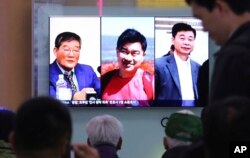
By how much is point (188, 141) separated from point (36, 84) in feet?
13.4

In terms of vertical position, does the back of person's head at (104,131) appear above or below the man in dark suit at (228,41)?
below

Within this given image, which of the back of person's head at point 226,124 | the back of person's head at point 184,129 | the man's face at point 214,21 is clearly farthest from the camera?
the back of person's head at point 184,129

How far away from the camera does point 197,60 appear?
6598mm

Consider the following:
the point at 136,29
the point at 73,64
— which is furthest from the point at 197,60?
the point at 73,64

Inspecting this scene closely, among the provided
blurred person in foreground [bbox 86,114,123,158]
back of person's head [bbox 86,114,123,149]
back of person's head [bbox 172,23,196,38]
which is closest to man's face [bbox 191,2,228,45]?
blurred person in foreground [bbox 86,114,123,158]

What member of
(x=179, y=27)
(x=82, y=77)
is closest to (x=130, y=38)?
(x=179, y=27)

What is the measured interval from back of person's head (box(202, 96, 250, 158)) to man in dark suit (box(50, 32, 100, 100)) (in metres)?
4.72

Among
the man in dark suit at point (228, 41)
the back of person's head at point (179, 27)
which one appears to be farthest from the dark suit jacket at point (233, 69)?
the back of person's head at point (179, 27)

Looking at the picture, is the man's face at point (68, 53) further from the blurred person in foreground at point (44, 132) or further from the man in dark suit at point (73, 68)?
the blurred person in foreground at point (44, 132)

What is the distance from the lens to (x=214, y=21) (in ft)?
7.32

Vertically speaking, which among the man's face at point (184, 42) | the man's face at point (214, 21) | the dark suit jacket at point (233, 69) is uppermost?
the man's face at point (184, 42)

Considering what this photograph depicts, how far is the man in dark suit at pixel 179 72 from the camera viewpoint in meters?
6.58

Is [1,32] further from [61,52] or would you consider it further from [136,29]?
[136,29]

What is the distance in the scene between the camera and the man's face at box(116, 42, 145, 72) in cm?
661
